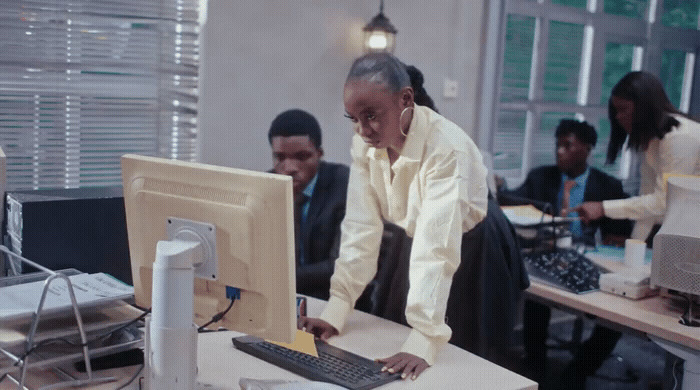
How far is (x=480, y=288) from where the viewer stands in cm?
195

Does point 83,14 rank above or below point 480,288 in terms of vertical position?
above

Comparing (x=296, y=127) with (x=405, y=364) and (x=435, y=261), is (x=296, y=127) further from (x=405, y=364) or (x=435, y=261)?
(x=405, y=364)

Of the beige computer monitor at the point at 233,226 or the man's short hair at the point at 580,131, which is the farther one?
the man's short hair at the point at 580,131

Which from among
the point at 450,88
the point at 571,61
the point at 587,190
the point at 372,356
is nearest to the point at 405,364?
the point at 372,356

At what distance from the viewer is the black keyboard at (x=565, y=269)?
2344 mm

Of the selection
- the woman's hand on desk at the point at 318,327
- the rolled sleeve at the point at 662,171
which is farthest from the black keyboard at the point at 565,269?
the woman's hand on desk at the point at 318,327

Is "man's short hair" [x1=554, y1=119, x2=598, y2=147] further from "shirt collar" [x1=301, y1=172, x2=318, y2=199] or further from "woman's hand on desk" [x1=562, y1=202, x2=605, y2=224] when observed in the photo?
"shirt collar" [x1=301, y1=172, x2=318, y2=199]

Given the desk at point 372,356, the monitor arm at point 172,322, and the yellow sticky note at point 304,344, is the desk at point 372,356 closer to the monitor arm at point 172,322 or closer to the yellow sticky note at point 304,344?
the yellow sticky note at point 304,344

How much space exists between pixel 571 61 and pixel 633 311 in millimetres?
2640

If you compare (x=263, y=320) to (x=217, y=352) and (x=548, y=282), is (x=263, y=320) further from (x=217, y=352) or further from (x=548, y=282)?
(x=548, y=282)

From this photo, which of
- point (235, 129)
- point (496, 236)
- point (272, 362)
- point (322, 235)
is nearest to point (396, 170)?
point (496, 236)

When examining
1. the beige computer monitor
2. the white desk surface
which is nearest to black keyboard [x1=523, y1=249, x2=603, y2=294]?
the white desk surface

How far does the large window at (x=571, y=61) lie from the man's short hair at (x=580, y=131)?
20.0 inches

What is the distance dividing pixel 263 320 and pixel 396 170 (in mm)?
593
